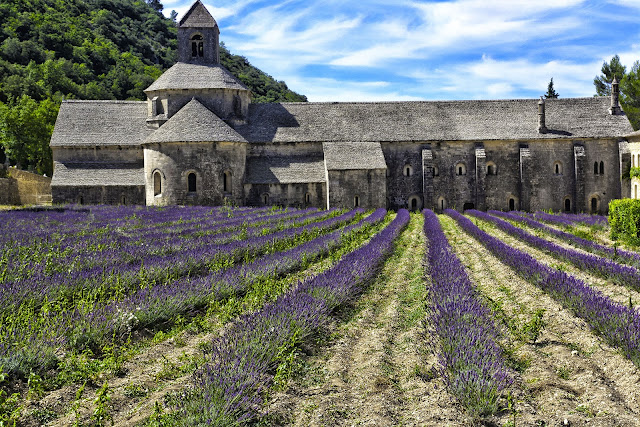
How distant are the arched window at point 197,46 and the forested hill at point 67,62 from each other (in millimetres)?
18034

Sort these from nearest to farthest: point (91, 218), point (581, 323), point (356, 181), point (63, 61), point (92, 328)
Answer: point (92, 328) < point (581, 323) < point (91, 218) < point (356, 181) < point (63, 61)

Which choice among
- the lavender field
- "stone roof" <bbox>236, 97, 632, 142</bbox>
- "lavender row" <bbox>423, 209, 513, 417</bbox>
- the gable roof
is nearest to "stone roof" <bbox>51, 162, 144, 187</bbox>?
"stone roof" <bbox>236, 97, 632, 142</bbox>

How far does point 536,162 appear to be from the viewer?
131 feet

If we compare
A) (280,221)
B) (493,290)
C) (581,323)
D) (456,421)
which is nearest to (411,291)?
(493,290)

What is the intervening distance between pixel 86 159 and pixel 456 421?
39398 mm

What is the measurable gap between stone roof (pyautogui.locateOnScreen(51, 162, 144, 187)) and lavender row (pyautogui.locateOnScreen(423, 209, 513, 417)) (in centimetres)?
3291

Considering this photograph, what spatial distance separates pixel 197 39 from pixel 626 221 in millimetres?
33836

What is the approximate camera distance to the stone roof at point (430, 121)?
131ft

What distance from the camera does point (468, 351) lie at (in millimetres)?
5859

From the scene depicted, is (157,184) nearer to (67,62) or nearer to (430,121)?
(430,121)

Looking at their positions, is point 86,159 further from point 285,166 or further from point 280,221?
point 280,221

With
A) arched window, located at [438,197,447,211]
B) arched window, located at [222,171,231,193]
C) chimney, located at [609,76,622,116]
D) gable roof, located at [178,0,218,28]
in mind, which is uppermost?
gable roof, located at [178,0,218,28]

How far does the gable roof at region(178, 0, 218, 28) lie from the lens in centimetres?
4297

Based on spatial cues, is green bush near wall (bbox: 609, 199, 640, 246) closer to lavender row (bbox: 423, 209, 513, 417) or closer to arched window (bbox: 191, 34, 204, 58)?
lavender row (bbox: 423, 209, 513, 417)
